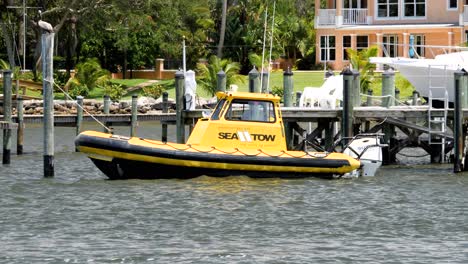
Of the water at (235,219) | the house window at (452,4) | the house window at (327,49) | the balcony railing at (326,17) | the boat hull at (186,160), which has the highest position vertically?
the house window at (452,4)

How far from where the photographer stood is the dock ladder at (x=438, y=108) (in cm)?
3559

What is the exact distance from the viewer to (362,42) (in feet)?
233

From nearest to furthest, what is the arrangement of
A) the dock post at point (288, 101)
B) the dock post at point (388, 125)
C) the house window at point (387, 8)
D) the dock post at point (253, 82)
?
the dock post at point (388, 125) → the dock post at point (288, 101) → the dock post at point (253, 82) → the house window at point (387, 8)

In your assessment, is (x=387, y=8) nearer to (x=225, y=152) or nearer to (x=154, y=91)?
(x=154, y=91)

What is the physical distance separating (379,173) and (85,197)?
8.38m

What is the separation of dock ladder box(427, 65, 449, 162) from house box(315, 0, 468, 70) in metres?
28.7

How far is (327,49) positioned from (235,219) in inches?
1778

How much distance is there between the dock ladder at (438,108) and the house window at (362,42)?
103ft

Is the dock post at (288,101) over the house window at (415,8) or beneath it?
beneath

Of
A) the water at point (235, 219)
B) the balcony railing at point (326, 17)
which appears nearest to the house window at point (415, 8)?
the balcony railing at point (326, 17)

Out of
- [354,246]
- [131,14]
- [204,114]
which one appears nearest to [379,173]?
[204,114]

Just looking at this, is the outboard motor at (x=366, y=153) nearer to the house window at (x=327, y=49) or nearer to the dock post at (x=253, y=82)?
the dock post at (x=253, y=82)

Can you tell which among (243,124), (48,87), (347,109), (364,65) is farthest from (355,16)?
(48,87)

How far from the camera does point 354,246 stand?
942 inches
